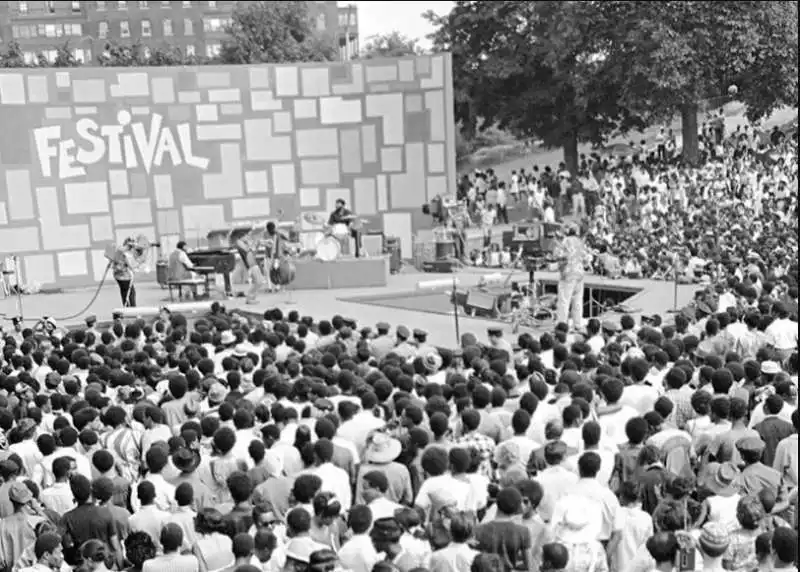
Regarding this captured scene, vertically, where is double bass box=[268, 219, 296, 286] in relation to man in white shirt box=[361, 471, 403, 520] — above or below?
below

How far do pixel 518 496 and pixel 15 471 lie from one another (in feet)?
11.0

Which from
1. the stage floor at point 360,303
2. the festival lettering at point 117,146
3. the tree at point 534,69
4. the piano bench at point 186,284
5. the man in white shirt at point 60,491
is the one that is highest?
the tree at point 534,69

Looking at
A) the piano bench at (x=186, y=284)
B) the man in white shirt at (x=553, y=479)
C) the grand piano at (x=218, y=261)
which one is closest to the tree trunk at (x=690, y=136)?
the grand piano at (x=218, y=261)

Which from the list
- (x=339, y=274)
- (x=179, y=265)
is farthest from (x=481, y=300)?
(x=179, y=265)

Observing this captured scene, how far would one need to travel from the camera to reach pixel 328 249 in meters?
20.9

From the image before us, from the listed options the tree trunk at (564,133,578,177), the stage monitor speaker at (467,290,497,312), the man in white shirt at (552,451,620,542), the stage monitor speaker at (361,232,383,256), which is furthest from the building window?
the man in white shirt at (552,451,620,542)

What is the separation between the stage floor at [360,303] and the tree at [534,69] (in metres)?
12.8

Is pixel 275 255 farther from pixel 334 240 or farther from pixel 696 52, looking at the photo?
pixel 696 52

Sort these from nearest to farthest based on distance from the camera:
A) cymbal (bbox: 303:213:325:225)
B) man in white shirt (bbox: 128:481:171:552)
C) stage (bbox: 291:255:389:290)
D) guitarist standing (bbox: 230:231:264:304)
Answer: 1. man in white shirt (bbox: 128:481:171:552)
2. guitarist standing (bbox: 230:231:264:304)
3. stage (bbox: 291:255:389:290)
4. cymbal (bbox: 303:213:325:225)

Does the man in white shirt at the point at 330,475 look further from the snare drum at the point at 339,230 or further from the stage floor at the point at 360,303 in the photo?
the snare drum at the point at 339,230

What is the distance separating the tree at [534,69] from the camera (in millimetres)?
33000

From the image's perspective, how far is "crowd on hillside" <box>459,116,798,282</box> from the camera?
1995 cm

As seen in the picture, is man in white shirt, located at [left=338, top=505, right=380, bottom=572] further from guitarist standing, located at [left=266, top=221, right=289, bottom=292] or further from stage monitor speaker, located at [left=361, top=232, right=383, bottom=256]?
stage monitor speaker, located at [left=361, top=232, right=383, bottom=256]

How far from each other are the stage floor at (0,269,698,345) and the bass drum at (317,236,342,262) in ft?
2.09
